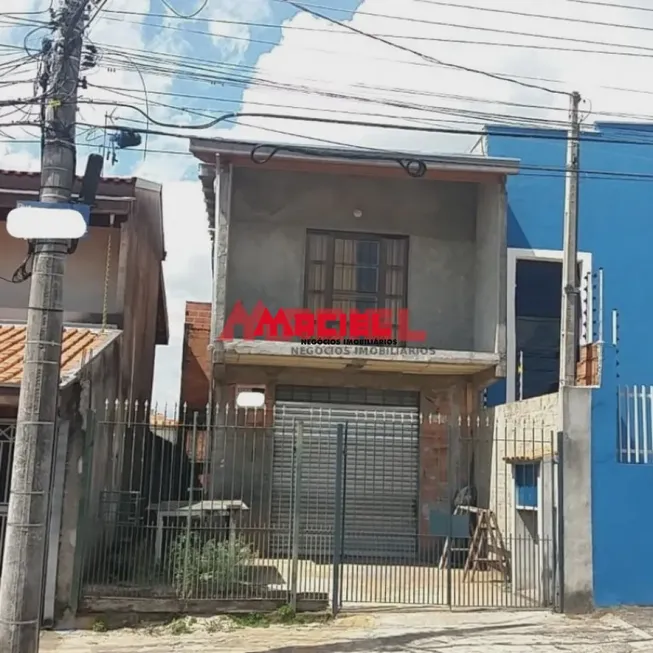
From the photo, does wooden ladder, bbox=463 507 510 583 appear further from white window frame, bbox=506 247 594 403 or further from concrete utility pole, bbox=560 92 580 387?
white window frame, bbox=506 247 594 403

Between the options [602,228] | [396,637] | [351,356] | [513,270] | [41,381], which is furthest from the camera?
[602,228]

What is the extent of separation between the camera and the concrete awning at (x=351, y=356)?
11.8 metres

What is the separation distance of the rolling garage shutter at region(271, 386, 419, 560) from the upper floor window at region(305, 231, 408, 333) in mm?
1561

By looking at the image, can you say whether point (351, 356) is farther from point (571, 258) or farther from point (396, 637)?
point (396, 637)

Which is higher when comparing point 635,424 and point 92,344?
point 92,344

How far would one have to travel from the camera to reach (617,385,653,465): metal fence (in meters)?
9.66

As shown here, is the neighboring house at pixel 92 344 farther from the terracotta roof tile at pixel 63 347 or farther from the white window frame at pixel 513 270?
the white window frame at pixel 513 270

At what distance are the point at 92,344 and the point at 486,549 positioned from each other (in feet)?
19.8

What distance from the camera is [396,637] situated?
26.3ft

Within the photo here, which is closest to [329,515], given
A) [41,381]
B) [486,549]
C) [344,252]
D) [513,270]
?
[486,549]

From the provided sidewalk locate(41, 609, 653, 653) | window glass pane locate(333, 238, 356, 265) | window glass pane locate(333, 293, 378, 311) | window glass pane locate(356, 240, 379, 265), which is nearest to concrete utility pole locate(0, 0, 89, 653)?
sidewalk locate(41, 609, 653, 653)

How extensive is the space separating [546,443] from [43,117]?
6.76 meters

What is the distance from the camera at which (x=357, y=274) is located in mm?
13211

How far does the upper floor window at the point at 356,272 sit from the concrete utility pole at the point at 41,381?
6684 millimetres
